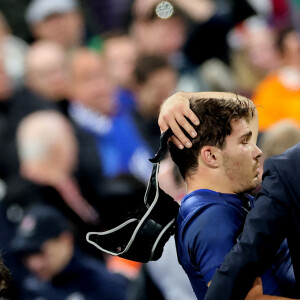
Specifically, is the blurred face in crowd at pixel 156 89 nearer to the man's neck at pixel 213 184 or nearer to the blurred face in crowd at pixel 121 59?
the blurred face in crowd at pixel 121 59

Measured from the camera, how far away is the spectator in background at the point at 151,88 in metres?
5.65

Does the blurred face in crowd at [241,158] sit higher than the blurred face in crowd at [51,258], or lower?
higher

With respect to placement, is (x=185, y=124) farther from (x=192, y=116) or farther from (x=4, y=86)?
(x=4, y=86)

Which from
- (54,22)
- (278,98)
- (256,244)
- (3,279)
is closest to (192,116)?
(256,244)

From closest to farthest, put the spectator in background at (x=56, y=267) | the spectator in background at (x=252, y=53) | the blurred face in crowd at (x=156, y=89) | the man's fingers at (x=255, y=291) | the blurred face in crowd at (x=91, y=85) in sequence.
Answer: the man's fingers at (x=255, y=291)
the spectator in background at (x=56, y=267)
the blurred face in crowd at (x=156, y=89)
the blurred face in crowd at (x=91, y=85)
the spectator in background at (x=252, y=53)

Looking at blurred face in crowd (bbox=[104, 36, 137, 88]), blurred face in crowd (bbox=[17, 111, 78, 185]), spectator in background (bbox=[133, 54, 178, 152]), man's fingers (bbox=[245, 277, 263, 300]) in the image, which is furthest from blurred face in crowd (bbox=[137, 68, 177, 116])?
man's fingers (bbox=[245, 277, 263, 300])

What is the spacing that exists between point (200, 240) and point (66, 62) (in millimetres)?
3955

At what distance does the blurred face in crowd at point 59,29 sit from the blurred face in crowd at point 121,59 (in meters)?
0.33

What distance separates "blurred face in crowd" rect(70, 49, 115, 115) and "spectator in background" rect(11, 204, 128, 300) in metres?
1.18

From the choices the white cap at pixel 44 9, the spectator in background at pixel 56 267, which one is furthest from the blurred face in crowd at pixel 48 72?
the spectator in background at pixel 56 267

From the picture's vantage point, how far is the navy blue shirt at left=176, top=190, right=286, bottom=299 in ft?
7.06

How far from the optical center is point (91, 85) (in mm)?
5852

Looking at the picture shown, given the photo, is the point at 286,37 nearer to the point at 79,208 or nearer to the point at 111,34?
the point at 111,34

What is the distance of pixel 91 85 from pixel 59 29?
0.75 m
